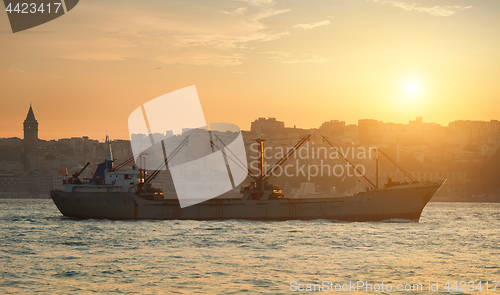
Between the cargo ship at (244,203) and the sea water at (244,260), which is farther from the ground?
the cargo ship at (244,203)

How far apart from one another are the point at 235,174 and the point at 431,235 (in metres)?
147

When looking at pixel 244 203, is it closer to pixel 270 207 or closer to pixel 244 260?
pixel 270 207

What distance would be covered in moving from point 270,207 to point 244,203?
9.34 feet

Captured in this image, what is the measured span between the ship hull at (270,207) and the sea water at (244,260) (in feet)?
17.6

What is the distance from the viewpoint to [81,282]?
21844 mm

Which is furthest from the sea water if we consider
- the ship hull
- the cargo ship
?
the cargo ship

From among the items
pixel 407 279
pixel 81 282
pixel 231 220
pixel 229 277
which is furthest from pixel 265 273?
pixel 231 220

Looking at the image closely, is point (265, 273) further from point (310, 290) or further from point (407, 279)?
point (407, 279)

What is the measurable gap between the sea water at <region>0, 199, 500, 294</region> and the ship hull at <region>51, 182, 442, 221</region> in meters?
5.35

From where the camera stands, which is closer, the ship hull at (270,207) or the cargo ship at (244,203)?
the ship hull at (270,207)

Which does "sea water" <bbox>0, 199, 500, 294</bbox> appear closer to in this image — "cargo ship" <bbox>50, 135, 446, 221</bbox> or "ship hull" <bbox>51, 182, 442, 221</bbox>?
"ship hull" <bbox>51, 182, 442, 221</bbox>

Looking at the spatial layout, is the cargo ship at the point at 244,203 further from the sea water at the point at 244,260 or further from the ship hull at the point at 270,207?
the sea water at the point at 244,260

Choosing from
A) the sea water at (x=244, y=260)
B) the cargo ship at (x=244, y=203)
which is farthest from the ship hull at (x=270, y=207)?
the sea water at (x=244, y=260)

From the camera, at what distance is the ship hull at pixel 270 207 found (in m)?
51.6
